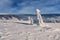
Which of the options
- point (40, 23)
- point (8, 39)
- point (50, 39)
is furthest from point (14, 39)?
point (40, 23)

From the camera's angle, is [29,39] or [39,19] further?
[39,19]

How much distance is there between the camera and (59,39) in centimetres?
758

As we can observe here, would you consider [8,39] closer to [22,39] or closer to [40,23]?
[22,39]

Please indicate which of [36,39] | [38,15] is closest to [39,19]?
[38,15]

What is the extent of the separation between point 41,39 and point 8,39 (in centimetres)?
134

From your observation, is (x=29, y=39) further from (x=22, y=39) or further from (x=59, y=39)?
(x=59, y=39)

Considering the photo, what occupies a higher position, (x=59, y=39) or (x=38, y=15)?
(x=38, y=15)

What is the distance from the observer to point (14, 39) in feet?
25.1

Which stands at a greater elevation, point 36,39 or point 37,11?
point 37,11

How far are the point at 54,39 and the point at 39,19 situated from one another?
821cm

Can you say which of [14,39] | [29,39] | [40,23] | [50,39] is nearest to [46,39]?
[50,39]

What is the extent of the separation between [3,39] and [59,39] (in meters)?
2.26

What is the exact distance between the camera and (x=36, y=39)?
7758mm

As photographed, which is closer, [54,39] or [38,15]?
[54,39]
